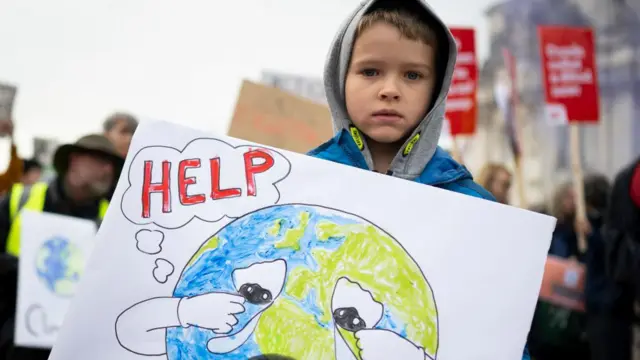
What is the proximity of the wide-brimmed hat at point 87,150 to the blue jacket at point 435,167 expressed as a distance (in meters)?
2.51

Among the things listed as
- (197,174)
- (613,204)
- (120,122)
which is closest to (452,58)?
(197,174)

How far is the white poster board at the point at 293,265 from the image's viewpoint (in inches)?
66.9

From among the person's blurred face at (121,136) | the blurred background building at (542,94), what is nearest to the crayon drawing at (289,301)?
the person's blurred face at (121,136)

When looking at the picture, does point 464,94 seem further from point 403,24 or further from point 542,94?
point 542,94

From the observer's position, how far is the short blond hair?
1994 millimetres

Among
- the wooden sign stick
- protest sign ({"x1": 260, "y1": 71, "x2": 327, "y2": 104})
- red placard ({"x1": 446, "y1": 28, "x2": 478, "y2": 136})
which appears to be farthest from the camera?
protest sign ({"x1": 260, "y1": 71, "x2": 327, "y2": 104})

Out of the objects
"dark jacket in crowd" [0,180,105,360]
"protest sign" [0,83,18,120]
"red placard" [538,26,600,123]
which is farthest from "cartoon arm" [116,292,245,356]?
"red placard" [538,26,600,123]

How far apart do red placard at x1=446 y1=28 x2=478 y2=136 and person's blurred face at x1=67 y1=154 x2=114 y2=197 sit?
3.13 metres

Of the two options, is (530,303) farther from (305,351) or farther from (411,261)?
(305,351)

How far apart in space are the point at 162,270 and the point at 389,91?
59 centimetres

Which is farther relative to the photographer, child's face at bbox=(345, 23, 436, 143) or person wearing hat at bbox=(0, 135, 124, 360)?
person wearing hat at bbox=(0, 135, 124, 360)

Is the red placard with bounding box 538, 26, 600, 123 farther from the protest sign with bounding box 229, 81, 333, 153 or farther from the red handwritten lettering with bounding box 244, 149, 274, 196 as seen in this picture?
the red handwritten lettering with bounding box 244, 149, 274, 196

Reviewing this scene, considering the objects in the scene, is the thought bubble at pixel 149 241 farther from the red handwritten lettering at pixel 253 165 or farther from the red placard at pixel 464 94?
the red placard at pixel 464 94

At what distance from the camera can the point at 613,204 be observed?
441 cm
